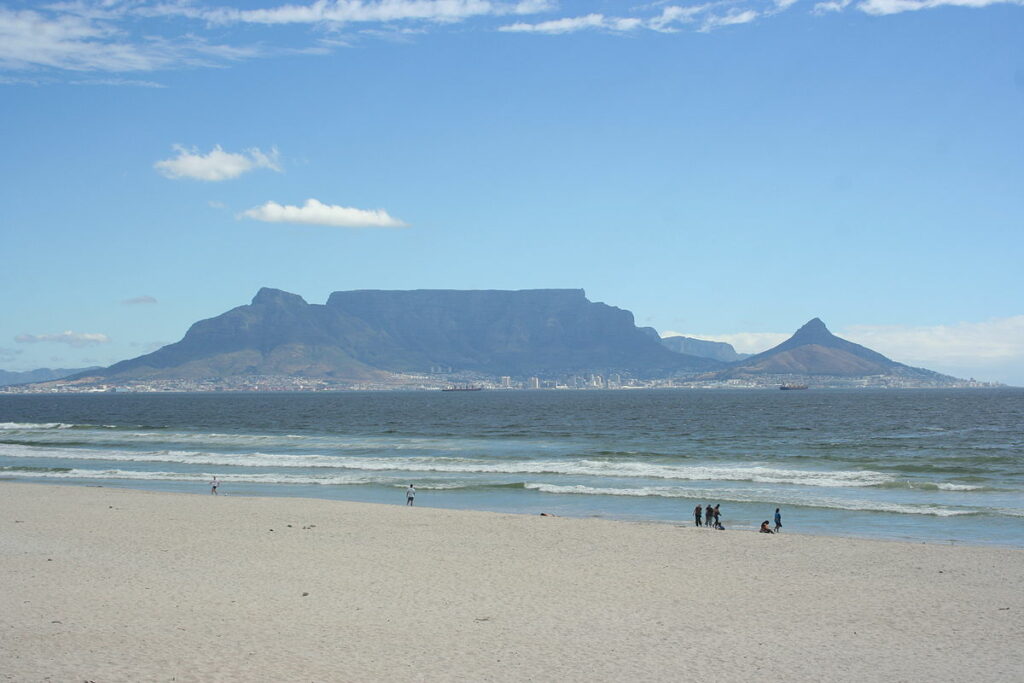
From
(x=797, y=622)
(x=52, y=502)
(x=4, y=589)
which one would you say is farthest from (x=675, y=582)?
(x=52, y=502)

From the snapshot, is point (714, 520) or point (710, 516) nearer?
point (710, 516)

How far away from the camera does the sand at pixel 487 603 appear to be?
13508 millimetres

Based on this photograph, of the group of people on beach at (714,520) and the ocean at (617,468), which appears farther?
the ocean at (617,468)

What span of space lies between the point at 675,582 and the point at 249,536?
1284cm

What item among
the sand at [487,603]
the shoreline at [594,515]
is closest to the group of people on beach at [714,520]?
the shoreline at [594,515]

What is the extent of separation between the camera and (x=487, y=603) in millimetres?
17922

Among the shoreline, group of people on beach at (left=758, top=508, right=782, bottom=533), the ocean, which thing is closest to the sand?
group of people on beach at (left=758, top=508, right=782, bottom=533)

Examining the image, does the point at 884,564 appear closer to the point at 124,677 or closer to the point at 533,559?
the point at 533,559

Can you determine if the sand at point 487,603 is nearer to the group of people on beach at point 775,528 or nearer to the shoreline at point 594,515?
the group of people on beach at point 775,528

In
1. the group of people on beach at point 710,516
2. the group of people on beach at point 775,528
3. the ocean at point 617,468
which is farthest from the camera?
the ocean at point 617,468

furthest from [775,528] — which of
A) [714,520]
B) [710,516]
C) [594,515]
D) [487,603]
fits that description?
[487,603]

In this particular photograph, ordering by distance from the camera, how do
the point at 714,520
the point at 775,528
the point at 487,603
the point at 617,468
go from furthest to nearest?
the point at 617,468
the point at 714,520
the point at 775,528
the point at 487,603

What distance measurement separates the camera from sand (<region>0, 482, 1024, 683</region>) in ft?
44.3

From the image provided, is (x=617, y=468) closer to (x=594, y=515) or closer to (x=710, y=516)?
(x=594, y=515)
